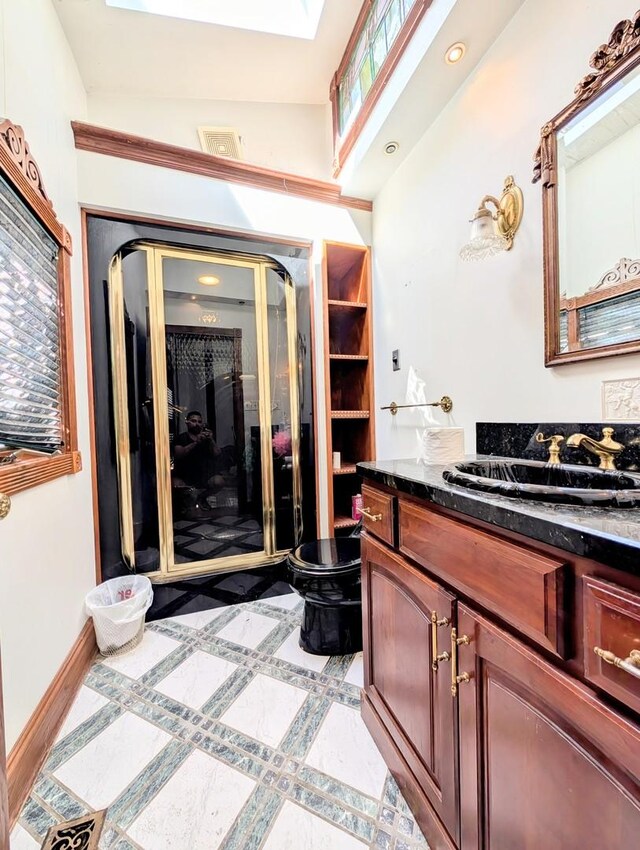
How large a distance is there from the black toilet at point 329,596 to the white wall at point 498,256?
0.70 m

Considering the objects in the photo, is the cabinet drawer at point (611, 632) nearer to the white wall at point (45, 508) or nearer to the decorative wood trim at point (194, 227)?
the white wall at point (45, 508)

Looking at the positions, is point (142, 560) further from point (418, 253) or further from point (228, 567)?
point (418, 253)

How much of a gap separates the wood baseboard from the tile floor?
31 millimetres

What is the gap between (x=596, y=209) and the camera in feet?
3.19

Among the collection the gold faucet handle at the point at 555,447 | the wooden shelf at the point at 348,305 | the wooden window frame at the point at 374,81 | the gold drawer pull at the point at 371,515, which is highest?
the wooden window frame at the point at 374,81

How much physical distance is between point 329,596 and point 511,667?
1013mm

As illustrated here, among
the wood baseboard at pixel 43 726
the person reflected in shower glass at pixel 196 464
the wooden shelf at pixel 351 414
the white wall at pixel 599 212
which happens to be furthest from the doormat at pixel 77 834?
the white wall at pixel 599 212

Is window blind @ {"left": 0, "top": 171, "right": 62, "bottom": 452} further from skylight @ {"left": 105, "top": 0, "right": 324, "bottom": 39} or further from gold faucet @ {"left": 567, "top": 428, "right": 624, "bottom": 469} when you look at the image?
gold faucet @ {"left": 567, "top": 428, "right": 624, "bottom": 469}

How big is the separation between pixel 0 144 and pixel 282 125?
1745mm

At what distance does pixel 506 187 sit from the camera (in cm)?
122

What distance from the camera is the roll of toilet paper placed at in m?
1.14

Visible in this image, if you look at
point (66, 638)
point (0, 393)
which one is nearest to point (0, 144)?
point (0, 393)

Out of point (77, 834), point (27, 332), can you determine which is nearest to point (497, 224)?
point (27, 332)

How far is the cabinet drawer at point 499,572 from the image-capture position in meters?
0.51
